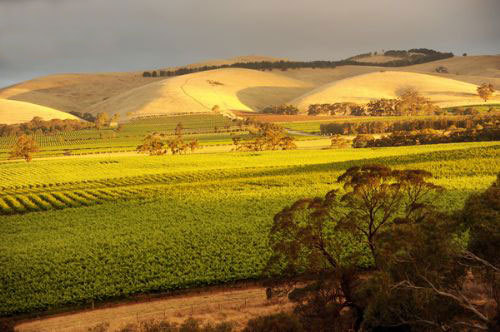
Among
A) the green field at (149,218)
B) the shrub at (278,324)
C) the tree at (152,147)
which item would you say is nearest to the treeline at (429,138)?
the green field at (149,218)

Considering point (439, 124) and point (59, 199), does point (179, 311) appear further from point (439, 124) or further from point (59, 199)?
point (439, 124)

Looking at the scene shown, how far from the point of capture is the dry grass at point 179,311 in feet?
125

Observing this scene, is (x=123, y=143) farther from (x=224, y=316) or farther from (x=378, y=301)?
(x=378, y=301)

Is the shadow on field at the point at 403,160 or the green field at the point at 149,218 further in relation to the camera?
the shadow on field at the point at 403,160

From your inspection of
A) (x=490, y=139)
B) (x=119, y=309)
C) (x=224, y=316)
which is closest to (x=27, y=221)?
(x=119, y=309)

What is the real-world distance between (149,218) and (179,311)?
31272 millimetres

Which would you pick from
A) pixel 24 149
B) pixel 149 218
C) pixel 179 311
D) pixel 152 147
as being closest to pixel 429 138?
pixel 152 147

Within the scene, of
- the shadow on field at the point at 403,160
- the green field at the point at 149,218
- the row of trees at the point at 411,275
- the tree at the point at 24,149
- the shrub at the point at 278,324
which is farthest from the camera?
the tree at the point at 24,149

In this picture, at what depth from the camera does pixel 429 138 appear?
151750mm

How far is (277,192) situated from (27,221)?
35548 mm

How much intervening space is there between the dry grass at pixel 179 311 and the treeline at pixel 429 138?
117590 millimetres

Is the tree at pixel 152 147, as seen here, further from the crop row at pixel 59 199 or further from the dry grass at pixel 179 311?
the dry grass at pixel 179 311

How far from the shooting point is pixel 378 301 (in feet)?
80.5

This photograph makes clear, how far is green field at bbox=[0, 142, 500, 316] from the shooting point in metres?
46.5
